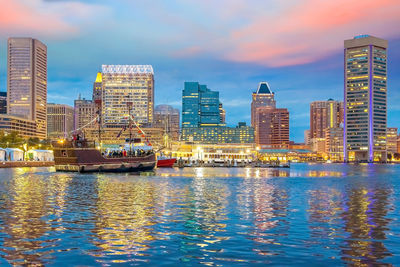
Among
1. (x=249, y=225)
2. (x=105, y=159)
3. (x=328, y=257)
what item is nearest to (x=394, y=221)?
(x=249, y=225)

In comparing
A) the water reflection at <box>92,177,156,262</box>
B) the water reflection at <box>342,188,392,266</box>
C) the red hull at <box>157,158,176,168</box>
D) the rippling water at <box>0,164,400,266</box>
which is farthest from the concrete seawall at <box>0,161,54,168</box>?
the water reflection at <box>342,188,392,266</box>

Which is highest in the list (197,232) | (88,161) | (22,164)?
(88,161)

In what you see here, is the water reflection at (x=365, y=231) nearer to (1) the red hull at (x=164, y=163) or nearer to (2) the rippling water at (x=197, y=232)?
(2) the rippling water at (x=197, y=232)

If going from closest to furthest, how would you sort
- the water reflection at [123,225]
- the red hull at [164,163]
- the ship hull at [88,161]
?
the water reflection at [123,225], the ship hull at [88,161], the red hull at [164,163]

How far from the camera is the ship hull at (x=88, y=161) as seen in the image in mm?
94500

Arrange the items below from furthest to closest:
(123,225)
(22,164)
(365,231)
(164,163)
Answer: (164,163) → (22,164) → (123,225) → (365,231)

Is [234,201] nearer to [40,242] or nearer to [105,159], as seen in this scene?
[40,242]

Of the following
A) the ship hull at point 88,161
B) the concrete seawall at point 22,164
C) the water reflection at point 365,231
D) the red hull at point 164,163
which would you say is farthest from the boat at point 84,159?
the water reflection at point 365,231

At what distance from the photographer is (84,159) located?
94750 millimetres

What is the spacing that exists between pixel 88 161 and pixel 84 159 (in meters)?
0.97

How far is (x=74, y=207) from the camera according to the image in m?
35.0

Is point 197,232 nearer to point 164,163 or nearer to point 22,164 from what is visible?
point 164,163

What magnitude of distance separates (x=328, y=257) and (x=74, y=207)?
22338 mm

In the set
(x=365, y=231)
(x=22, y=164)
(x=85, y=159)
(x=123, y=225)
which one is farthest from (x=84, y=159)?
(x=365, y=231)
